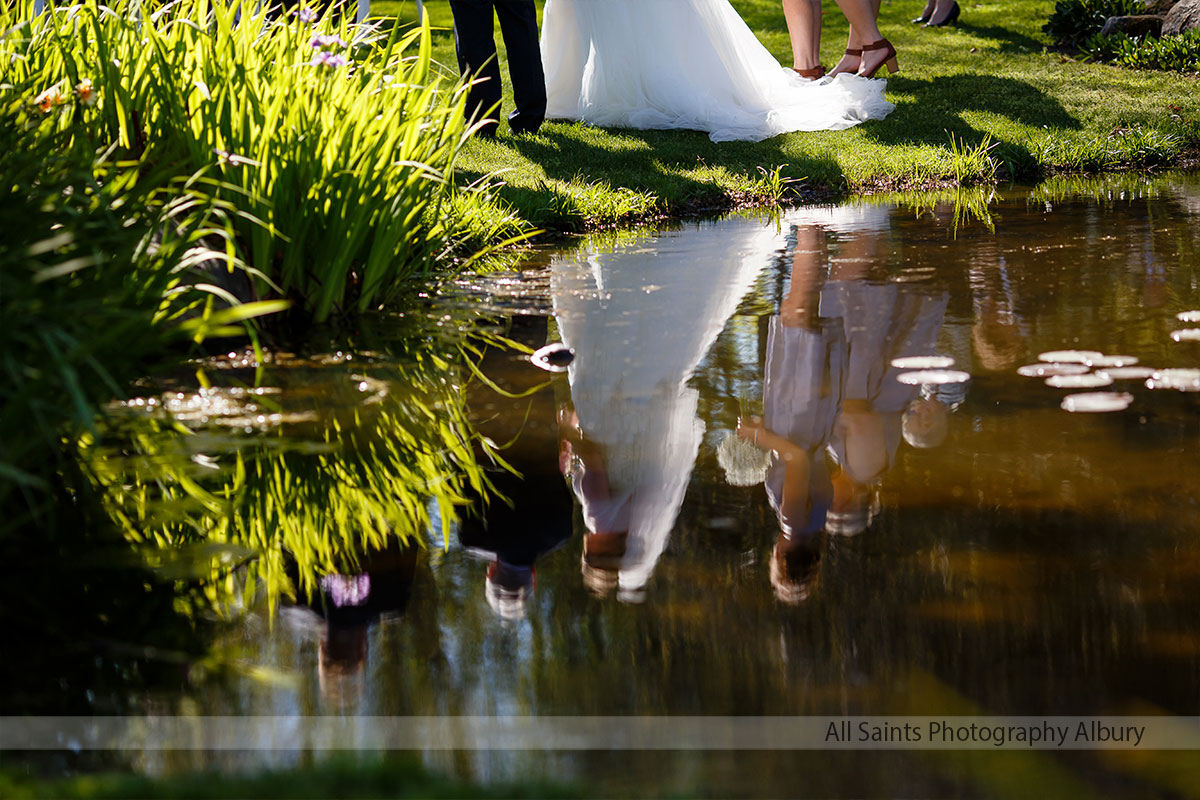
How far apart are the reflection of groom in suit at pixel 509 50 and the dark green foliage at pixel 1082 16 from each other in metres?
5.92

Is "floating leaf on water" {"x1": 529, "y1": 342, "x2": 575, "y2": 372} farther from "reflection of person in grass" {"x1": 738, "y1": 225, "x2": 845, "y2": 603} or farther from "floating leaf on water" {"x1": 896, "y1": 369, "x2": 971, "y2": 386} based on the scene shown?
"floating leaf on water" {"x1": 896, "y1": 369, "x2": 971, "y2": 386}

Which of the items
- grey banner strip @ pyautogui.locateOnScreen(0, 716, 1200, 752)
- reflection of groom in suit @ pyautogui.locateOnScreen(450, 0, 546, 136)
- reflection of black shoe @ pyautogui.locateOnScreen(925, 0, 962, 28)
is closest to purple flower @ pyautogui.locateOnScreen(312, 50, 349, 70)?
grey banner strip @ pyautogui.locateOnScreen(0, 716, 1200, 752)

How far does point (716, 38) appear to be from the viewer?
288 inches

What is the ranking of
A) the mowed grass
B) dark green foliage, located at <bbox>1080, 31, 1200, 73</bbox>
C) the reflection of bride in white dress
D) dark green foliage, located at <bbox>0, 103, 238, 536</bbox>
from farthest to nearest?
1. dark green foliage, located at <bbox>1080, 31, 1200, 73</bbox>
2. the mowed grass
3. the reflection of bride in white dress
4. dark green foliage, located at <bbox>0, 103, 238, 536</bbox>

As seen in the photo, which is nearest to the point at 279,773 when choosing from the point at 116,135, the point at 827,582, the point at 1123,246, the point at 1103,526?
the point at 827,582

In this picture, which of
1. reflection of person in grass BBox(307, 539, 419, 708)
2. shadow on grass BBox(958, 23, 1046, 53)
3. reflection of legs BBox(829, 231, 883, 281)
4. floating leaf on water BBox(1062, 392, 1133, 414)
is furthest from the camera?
shadow on grass BBox(958, 23, 1046, 53)

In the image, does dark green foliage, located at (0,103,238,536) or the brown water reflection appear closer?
the brown water reflection

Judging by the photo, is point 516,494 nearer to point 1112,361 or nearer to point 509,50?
point 1112,361

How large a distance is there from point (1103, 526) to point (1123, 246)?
8.24 feet

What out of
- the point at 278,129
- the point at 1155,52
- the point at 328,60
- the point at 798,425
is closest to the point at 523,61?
the point at 328,60

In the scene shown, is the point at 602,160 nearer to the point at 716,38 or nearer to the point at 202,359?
the point at 716,38

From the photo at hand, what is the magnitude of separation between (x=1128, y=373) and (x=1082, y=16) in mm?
8815

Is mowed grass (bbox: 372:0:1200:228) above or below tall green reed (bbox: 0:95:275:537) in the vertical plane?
below

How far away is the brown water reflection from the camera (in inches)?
57.2
